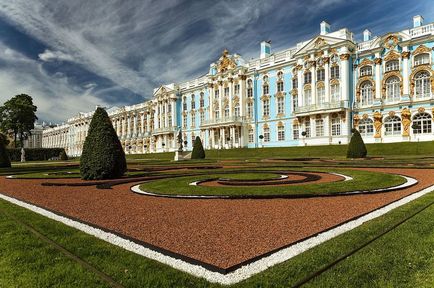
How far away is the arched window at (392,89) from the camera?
123 feet

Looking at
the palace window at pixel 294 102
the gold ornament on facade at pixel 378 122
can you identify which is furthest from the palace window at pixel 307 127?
the gold ornament on facade at pixel 378 122

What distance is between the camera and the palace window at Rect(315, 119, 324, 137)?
42188 mm

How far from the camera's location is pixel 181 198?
9.17 m

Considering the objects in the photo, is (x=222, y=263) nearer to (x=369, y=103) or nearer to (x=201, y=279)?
(x=201, y=279)

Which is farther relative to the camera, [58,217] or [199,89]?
[199,89]

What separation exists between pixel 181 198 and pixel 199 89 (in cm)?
5667

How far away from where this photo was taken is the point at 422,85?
35594mm

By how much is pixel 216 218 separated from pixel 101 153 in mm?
10007

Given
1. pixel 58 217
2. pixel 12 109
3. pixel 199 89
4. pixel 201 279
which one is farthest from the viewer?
pixel 199 89

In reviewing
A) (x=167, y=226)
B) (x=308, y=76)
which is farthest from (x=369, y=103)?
(x=167, y=226)

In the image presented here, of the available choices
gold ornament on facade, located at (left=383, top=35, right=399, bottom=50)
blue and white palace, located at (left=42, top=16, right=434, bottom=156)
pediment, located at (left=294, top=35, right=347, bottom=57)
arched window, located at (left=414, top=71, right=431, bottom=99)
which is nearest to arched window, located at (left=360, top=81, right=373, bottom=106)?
blue and white palace, located at (left=42, top=16, right=434, bottom=156)

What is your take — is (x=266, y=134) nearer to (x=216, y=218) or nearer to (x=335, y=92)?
(x=335, y=92)

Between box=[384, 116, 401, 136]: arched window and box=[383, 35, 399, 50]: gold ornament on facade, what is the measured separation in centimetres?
898

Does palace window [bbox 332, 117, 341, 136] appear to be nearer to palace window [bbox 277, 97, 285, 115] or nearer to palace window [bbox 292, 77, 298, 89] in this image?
palace window [bbox 292, 77, 298, 89]
